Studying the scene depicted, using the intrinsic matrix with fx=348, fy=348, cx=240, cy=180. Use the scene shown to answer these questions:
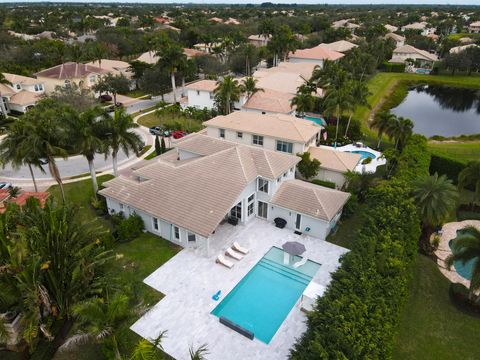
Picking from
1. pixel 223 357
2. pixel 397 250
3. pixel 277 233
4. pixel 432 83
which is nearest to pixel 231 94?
pixel 277 233

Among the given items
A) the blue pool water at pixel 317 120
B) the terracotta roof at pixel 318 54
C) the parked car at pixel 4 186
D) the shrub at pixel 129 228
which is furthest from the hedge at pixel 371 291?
the terracotta roof at pixel 318 54

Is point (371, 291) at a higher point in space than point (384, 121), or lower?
lower

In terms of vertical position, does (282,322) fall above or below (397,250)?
below

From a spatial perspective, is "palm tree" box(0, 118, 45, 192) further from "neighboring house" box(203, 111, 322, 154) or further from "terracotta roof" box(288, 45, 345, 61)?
"terracotta roof" box(288, 45, 345, 61)

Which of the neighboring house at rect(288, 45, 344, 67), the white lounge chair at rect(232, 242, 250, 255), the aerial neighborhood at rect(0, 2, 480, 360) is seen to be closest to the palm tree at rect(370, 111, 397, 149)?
the aerial neighborhood at rect(0, 2, 480, 360)

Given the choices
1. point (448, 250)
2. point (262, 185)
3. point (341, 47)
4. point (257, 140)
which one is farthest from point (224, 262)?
point (341, 47)

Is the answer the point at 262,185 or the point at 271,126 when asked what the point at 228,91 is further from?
the point at 262,185

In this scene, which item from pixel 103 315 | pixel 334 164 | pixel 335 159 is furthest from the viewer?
pixel 335 159

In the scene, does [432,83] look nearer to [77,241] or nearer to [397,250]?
[397,250]

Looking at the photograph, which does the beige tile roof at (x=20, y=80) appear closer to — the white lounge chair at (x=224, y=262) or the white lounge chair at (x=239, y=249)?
the white lounge chair at (x=239, y=249)
